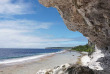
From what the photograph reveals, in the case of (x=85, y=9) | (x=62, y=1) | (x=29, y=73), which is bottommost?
(x=29, y=73)

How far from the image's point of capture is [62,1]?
353 inches

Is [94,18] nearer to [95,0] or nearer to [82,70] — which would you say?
[95,0]

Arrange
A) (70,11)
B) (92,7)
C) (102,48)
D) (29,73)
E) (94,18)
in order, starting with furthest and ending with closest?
(102,48) → (29,73) → (70,11) → (94,18) → (92,7)

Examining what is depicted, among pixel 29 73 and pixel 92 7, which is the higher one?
pixel 92 7

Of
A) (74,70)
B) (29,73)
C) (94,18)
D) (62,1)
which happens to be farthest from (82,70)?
(29,73)

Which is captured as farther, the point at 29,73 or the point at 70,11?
the point at 29,73

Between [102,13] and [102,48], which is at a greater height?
[102,13]

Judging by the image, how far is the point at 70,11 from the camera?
9.84m

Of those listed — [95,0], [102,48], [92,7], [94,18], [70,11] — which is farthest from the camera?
[102,48]

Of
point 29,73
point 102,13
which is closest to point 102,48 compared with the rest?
point 29,73

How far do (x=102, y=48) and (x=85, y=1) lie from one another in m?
14.8

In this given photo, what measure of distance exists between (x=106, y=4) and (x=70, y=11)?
3.34 metres

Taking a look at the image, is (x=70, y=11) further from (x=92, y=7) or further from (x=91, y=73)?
(x=91, y=73)

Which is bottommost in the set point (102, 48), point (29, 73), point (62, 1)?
point (29, 73)
